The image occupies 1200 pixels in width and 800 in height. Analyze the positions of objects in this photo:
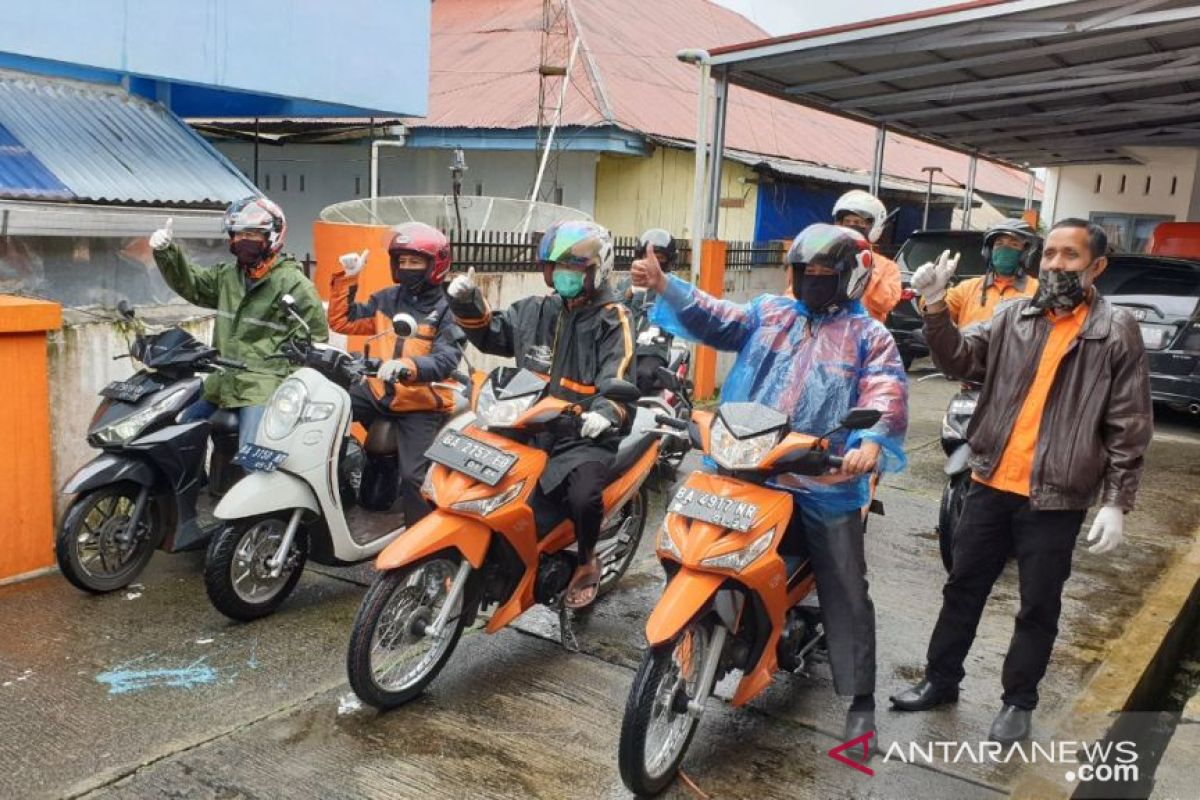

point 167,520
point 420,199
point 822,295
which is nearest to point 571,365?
point 822,295

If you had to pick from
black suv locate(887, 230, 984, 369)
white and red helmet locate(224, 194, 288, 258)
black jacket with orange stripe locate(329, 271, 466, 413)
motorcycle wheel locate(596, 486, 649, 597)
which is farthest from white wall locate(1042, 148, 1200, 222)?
white and red helmet locate(224, 194, 288, 258)

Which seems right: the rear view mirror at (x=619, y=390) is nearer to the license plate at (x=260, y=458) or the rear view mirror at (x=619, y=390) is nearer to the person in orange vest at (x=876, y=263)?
the license plate at (x=260, y=458)

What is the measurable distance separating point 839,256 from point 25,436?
377cm

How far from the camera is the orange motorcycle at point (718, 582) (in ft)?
10.0

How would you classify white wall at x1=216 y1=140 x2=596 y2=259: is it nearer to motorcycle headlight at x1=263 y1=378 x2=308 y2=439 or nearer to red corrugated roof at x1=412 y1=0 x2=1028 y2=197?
red corrugated roof at x1=412 y1=0 x2=1028 y2=197

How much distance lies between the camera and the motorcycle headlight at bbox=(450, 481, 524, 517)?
11.8 ft

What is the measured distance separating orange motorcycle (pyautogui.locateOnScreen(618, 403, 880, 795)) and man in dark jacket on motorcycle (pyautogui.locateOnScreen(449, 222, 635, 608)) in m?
0.63

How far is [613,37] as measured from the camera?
17328mm

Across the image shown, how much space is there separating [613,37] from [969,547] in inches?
601

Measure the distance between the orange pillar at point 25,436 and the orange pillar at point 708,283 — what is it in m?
6.51

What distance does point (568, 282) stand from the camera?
4.08m

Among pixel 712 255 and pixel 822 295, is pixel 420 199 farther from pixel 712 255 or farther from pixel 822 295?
pixel 822 295

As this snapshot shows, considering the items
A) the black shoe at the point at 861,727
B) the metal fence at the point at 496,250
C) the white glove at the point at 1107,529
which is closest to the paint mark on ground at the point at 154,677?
the black shoe at the point at 861,727

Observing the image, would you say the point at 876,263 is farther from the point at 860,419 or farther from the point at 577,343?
the point at 860,419
